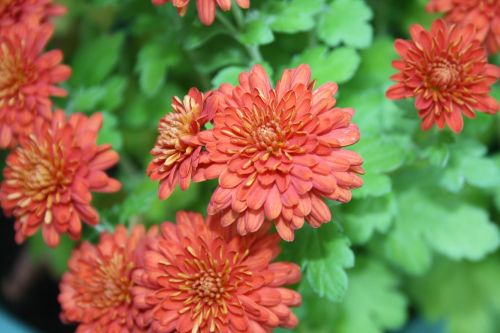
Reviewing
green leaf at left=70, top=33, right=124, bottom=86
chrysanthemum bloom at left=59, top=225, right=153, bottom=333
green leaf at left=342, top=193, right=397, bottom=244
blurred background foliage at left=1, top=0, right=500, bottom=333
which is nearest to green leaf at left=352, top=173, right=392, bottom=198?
blurred background foliage at left=1, top=0, right=500, bottom=333

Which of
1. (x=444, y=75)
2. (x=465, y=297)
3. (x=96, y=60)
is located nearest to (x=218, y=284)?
(x=444, y=75)

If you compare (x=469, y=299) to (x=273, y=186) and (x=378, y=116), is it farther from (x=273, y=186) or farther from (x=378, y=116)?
(x=273, y=186)

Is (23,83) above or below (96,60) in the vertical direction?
above

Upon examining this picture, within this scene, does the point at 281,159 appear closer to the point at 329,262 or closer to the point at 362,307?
the point at 329,262

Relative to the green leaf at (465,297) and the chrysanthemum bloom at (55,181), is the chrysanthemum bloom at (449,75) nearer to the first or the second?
the chrysanthemum bloom at (55,181)

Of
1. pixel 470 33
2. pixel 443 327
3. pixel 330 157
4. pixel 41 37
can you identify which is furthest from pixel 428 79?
pixel 443 327

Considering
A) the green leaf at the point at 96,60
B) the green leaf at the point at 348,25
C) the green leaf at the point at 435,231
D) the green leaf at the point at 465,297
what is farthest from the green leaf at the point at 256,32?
the green leaf at the point at 465,297
